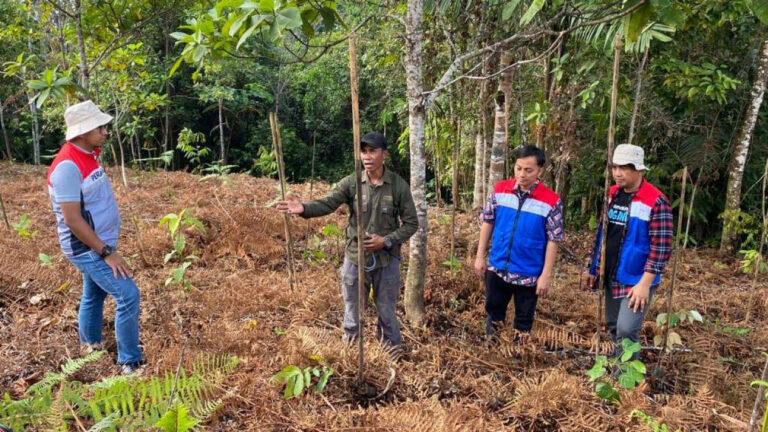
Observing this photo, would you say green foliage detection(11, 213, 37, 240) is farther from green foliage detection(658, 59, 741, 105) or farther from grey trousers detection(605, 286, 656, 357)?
green foliage detection(658, 59, 741, 105)

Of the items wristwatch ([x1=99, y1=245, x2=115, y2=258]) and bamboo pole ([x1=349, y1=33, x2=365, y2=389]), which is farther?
wristwatch ([x1=99, y1=245, x2=115, y2=258])

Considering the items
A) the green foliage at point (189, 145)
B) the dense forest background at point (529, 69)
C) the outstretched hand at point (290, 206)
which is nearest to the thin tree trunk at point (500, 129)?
the dense forest background at point (529, 69)


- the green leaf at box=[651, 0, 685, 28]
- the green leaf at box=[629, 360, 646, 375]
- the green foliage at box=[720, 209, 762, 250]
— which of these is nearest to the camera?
the green leaf at box=[651, 0, 685, 28]

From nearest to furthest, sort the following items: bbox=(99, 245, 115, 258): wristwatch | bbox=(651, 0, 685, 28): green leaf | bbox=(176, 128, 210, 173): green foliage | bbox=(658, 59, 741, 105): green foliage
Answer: bbox=(651, 0, 685, 28): green leaf < bbox=(99, 245, 115, 258): wristwatch < bbox=(658, 59, 741, 105): green foliage < bbox=(176, 128, 210, 173): green foliage

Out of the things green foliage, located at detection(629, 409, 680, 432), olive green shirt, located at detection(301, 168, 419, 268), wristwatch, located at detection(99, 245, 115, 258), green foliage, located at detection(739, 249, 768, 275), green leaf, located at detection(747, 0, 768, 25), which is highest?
green leaf, located at detection(747, 0, 768, 25)

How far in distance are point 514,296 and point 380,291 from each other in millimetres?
934

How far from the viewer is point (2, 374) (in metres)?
2.85

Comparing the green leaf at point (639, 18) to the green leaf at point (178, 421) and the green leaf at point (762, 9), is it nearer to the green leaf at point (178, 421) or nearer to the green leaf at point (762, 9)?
the green leaf at point (762, 9)

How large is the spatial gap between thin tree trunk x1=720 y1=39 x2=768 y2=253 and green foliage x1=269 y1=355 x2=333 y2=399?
6417 millimetres

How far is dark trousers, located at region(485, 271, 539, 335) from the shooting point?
132 inches

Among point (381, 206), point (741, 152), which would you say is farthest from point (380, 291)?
point (741, 152)

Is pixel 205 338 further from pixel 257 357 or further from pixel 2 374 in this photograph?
pixel 2 374

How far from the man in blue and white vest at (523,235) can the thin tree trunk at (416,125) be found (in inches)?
19.0

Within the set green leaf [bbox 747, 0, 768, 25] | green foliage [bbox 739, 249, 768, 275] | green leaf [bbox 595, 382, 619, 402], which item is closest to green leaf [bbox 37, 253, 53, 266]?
green leaf [bbox 595, 382, 619, 402]
